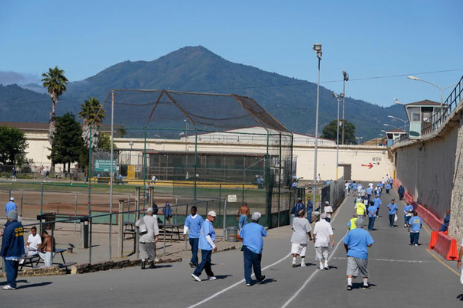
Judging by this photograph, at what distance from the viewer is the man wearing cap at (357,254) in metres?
14.3

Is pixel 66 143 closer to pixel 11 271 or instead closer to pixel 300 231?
pixel 300 231

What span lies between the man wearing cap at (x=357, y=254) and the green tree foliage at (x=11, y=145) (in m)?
75.7

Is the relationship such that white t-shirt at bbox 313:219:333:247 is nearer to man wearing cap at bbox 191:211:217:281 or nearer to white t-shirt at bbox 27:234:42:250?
man wearing cap at bbox 191:211:217:281

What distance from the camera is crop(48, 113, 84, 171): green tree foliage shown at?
8056cm

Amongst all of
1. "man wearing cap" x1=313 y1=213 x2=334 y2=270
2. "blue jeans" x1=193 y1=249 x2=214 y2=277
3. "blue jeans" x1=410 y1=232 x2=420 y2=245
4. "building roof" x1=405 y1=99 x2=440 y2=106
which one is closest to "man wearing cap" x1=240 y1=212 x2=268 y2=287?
"blue jeans" x1=193 y1=249 x2=214 y2=277

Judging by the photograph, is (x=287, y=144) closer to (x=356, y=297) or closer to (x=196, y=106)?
(x=196, y=106)

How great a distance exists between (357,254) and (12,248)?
283 inches

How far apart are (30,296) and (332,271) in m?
8.50

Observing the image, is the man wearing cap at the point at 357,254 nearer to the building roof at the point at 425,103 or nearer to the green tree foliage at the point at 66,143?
the building roof at the point at 425,103

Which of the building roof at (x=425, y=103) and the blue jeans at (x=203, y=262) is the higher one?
the building roof at (x=425, y=103)

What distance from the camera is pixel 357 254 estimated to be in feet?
47.3

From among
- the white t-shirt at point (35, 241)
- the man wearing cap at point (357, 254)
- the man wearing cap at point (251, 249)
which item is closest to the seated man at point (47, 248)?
the white t-shirt at point (35, 241)

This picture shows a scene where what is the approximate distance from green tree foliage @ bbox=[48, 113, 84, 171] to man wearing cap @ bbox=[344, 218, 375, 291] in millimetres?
68699

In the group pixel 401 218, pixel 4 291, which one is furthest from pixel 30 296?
pixel 401 218
